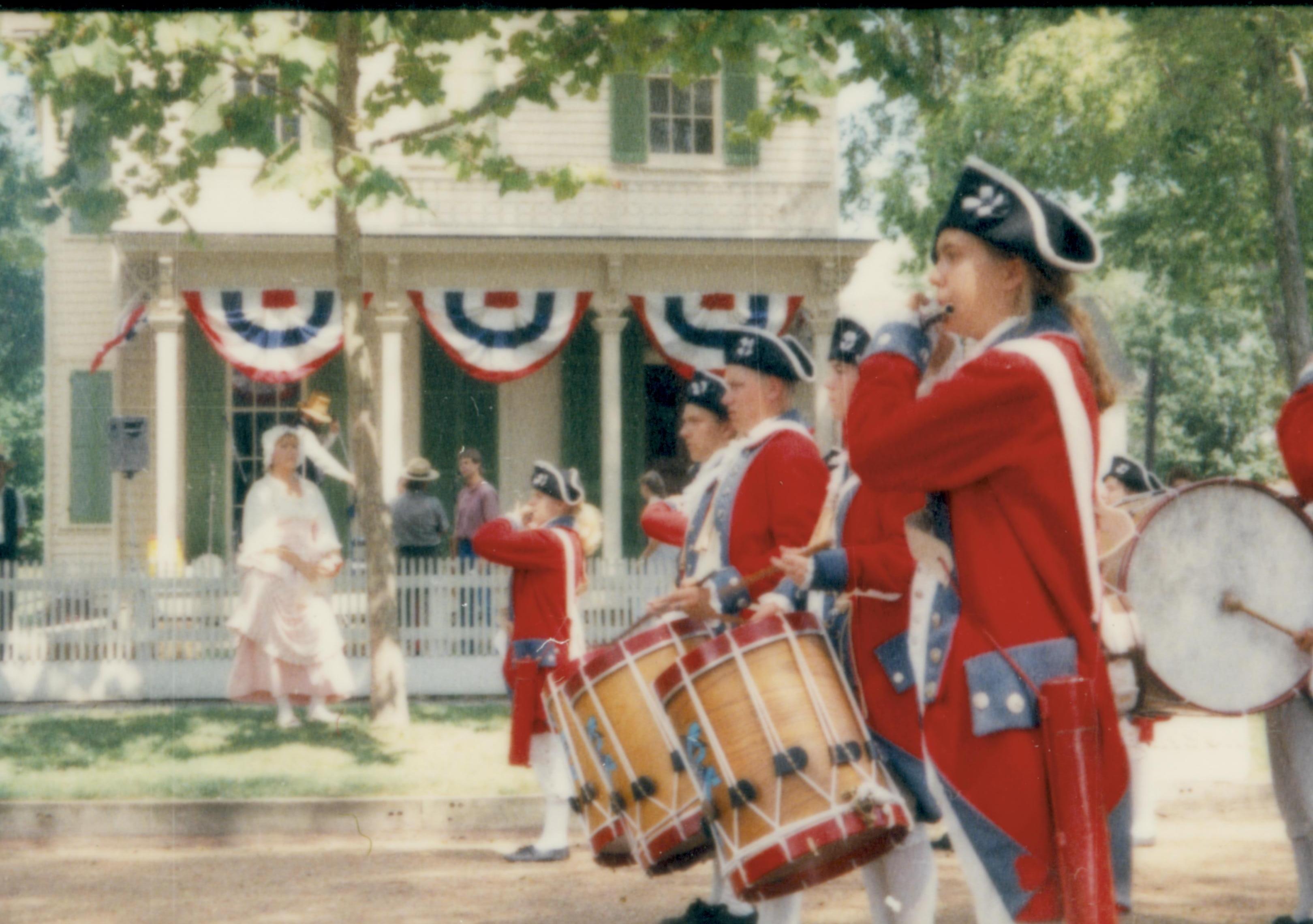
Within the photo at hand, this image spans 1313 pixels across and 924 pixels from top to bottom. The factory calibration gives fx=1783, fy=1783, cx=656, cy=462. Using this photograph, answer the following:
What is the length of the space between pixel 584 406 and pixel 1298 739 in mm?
14278

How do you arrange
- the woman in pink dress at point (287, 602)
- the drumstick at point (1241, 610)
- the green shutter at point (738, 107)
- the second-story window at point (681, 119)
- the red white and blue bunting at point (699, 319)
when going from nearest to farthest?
the drumstick at point (1241, 610) → the woman in pink dress at point (287, 602) → the red white and blue bunting at point (699, 319) → the green shutter at point (738, 107) → the second-story window at point (681, 119)

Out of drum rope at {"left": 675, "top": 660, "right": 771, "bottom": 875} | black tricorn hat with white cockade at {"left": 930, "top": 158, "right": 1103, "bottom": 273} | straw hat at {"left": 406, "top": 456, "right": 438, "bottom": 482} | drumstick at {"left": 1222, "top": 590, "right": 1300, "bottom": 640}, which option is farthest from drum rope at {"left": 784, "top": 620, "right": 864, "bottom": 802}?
straw hat at {"left": 406, "top": 456, "right": 438, "bottom": 482}

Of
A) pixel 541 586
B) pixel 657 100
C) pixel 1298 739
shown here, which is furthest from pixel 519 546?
pixel 657 100

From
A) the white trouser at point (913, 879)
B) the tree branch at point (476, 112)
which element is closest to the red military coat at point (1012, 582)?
the white trouser at point (913, 879)

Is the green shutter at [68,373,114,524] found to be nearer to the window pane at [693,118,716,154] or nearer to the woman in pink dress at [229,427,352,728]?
the window pane at [693,118,716,154]

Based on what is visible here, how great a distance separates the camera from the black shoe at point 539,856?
8078 mm

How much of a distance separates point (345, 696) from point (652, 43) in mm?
4783

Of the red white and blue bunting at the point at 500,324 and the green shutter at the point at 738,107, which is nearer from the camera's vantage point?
the red white and blue bunting at the point at 500,324

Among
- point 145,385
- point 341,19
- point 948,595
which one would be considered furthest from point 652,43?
point 145,385

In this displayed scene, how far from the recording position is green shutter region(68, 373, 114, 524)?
765 inches

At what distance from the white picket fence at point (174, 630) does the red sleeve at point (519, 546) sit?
5.84 m

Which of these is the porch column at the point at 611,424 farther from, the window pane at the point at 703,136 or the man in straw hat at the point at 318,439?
the man in straw hat at the point at 318,439

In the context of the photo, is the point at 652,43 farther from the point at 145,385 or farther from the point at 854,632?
the point at 145,385

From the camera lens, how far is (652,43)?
432 inches
